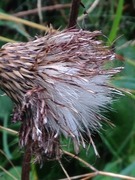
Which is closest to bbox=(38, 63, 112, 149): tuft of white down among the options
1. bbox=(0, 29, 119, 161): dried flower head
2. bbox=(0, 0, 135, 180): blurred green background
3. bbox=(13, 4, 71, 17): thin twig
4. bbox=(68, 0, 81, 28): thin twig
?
bbox=(0, 29, 119, 161): dried flower head

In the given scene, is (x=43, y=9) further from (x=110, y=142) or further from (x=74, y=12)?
(x=74, y=12)

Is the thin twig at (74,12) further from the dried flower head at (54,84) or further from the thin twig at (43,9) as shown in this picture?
the thin twig at (43,9)

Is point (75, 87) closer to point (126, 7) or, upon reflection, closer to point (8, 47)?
point (8, 47)

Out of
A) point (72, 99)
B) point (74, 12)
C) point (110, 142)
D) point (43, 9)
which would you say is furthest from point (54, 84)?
point (43, 9)

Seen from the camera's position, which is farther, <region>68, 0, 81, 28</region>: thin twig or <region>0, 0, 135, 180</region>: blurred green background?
<region>0, 0, 135, 180</region>: blurred green background

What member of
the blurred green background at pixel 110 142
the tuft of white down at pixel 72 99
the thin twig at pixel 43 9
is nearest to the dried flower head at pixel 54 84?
the tuft of white down at pixel 72 99

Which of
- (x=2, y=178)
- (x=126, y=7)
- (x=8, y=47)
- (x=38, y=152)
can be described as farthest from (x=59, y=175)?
(x=126, y=7)

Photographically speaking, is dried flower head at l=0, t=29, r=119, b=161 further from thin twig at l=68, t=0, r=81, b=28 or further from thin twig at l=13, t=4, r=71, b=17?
thin twig at l=13, t=4, r=71, b=17

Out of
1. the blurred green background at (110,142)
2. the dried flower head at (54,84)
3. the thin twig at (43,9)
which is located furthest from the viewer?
the thin twig at (43,9)

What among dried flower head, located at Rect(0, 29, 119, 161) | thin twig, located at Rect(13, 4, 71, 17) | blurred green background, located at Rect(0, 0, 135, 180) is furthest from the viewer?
thin twig, located at Rect(13, 4, 71, 17)
